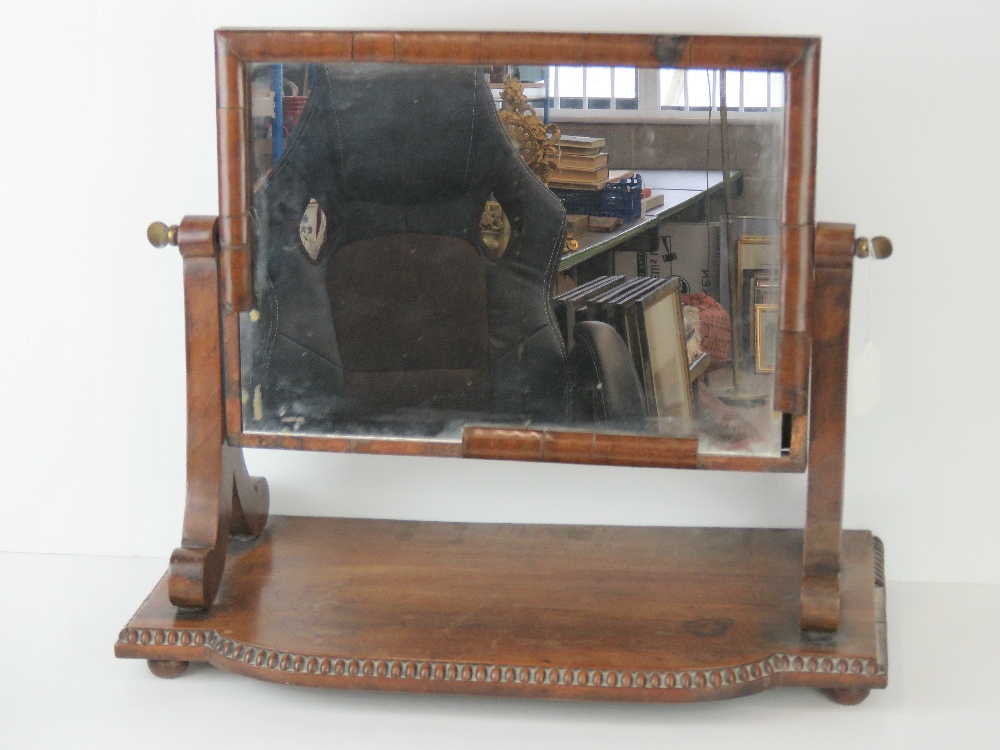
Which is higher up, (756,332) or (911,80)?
(911,80)

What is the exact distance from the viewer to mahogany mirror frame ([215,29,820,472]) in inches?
46.6

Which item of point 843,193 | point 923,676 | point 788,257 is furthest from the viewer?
point 843,193

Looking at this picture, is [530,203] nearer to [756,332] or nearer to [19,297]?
[756,332]

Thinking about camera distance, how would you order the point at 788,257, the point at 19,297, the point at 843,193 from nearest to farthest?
1. the point at 788,257
2. the point at 843,193
3. the point at 19,297

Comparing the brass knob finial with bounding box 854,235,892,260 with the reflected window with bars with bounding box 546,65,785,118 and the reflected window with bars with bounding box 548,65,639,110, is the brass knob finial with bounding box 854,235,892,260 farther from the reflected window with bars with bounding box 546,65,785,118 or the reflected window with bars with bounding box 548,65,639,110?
the reflected window with bars with bounding box 548,65,639,110

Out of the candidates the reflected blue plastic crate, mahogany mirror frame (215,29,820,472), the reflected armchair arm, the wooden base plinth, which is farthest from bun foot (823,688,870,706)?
the reflected blue plastic crate

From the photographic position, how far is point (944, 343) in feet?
4.75

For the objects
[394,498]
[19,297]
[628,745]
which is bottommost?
[628,745]

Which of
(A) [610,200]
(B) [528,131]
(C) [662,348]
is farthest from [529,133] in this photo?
(C) [662,348]

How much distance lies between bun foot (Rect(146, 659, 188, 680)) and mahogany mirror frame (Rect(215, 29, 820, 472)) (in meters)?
0.25

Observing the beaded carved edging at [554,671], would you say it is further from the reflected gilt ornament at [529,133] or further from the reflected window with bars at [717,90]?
the reflected window with bars at [717,90]

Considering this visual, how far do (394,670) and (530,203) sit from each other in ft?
1.56

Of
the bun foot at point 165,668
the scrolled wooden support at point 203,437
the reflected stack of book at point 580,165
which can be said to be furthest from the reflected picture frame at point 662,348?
the bun foot at point 165,668

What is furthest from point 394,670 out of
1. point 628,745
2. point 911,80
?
point 911,80
